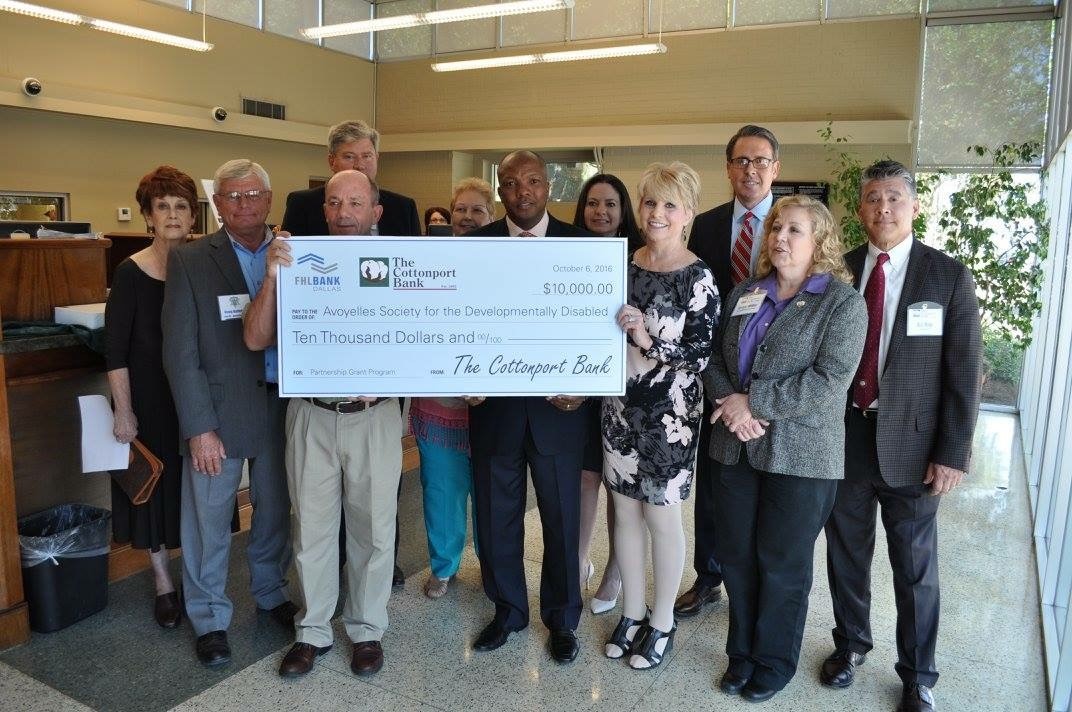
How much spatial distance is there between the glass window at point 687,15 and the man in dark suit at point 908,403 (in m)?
8.72

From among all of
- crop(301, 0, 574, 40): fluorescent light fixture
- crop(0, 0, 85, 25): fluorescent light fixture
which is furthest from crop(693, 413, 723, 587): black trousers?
crop(0, 0, 85, 25): fluorescent light fixture

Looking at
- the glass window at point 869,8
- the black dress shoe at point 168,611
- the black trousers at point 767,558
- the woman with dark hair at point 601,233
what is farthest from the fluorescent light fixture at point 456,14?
the black dress shoe at point 168,611

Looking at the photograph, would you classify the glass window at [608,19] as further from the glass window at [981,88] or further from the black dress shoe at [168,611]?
the black dress shoe at [168,611]

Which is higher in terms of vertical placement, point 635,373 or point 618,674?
point 635,373

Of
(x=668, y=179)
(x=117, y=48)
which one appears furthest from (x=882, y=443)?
(x=117, y=48)

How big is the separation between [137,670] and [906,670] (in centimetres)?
255

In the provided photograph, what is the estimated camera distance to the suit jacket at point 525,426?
265cm

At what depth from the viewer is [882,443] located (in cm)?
240

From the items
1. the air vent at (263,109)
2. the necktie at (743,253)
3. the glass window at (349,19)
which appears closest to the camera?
the necktie at (743,253)

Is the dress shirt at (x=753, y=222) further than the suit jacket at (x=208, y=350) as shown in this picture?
Yes

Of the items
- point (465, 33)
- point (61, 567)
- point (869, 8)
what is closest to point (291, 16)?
point (465, 33)

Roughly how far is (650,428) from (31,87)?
29.1 feet

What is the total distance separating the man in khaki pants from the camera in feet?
8.41

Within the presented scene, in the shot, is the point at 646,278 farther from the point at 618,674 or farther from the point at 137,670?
the point at 137,670
